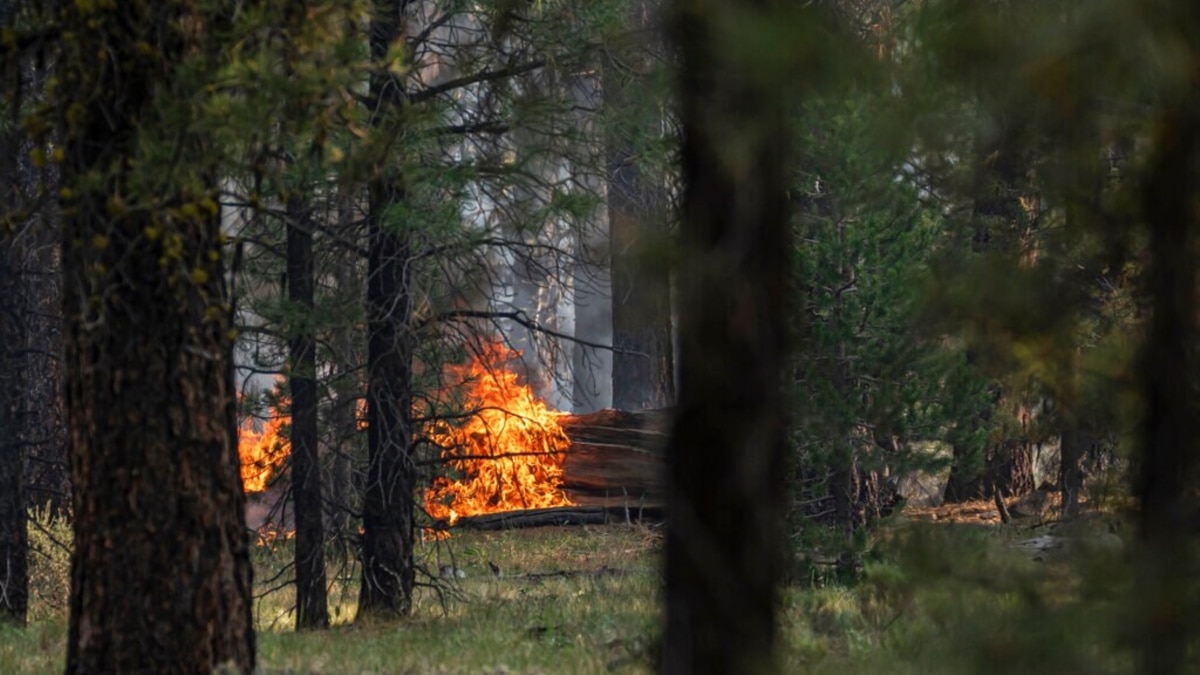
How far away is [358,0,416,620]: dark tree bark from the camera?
11898mm

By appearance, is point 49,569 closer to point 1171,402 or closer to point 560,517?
point 560,517

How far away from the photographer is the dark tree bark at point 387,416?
468 inches

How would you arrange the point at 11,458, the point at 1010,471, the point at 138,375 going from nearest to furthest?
the point at 138,375 → the point at 11,458 → the point at 1010,471

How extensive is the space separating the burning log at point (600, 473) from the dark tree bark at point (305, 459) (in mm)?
8555

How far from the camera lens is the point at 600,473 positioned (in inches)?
839

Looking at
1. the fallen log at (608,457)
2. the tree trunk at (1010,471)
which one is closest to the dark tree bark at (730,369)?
the fallen log at (608,457)

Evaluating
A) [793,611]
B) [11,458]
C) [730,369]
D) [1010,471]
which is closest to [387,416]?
[11,458]

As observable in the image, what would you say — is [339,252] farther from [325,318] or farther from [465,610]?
[465,610]

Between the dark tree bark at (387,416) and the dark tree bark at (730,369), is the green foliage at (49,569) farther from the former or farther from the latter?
the dark tree bark at (730,369)

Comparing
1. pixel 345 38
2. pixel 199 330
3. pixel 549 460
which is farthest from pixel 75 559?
pixel 549 460

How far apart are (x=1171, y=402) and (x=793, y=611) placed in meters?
5.40

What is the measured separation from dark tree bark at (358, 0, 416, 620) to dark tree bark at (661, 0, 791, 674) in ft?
26.3

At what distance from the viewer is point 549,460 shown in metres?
21.3

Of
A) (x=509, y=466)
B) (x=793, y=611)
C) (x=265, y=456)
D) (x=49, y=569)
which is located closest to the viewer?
(x=793, y=611)
